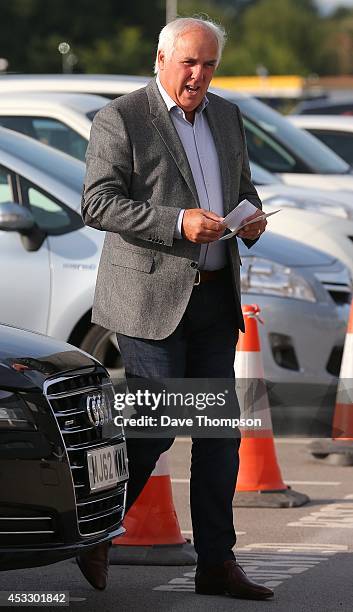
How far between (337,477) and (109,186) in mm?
3225

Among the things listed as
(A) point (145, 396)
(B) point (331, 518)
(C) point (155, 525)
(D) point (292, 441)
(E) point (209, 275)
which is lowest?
(D) point (292, 441)

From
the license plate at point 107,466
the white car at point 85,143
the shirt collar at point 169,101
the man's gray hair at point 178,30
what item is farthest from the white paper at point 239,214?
the white car at point 85,143

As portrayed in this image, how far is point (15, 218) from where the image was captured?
8336 millimetres

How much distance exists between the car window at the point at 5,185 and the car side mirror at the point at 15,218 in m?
0.38

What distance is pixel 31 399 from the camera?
15.9 feet

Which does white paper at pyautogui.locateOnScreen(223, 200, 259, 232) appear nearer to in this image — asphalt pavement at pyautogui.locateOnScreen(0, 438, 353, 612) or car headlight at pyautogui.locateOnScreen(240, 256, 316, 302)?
asphalt pavement at pyautogui.locateOnScreen(0, 438, 353, 612)

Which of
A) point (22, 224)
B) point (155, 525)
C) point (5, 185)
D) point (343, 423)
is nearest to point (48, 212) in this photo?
point (5, 185)

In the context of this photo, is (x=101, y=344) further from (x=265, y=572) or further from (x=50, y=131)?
(x=50, y=131)

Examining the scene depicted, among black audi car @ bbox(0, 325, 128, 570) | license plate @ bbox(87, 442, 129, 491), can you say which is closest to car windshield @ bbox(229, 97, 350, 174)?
license plate @ bbox(87, 442, 129, 491)

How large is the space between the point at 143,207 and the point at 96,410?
688 mm

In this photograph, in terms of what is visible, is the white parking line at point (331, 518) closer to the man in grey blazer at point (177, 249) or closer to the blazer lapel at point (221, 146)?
the man in grey blazer at point (177, 249)

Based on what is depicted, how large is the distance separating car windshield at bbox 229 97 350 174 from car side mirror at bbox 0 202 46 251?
4078mm

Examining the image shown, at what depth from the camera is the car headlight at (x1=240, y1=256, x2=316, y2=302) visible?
880cm

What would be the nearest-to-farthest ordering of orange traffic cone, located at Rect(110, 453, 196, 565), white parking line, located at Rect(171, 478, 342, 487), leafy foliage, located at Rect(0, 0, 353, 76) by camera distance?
orange traffic cone, located at Rect(110, 453, 196, 565), white parking line, located at Rect(171, 478, 342, 487), leafy foliage, located at Rect(0, 0, 353, 76)
